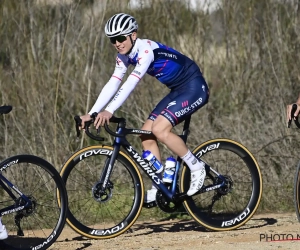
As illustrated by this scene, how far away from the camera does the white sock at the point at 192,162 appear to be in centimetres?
748

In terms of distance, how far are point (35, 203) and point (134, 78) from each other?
144cm

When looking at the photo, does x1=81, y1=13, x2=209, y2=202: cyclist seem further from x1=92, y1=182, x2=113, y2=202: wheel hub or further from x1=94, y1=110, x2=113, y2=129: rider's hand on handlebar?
x1=92, y1=182, x2=113, y2=202: wheel hub

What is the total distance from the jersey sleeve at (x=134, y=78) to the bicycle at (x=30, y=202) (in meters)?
0.81

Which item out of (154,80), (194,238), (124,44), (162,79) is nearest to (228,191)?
(194,238)

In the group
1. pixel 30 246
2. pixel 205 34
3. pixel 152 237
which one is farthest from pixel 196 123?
pixel 30 246

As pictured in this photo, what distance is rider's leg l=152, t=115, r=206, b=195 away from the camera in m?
7.32

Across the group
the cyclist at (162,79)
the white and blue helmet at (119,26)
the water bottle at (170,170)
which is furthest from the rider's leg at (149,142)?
the white and blue helmet at (119,26)

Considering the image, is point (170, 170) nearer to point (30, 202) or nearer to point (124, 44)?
point (124, 44)

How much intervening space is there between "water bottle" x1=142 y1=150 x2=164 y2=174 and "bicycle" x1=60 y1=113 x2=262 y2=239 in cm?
4

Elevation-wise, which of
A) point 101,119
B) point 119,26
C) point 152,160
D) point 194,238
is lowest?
point 194,238

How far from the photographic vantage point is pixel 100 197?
287 inches

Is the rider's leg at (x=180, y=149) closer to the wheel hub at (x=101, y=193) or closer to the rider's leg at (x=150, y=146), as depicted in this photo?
the rider's leg at (x=150, y=146)

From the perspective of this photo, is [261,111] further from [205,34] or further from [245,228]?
[245,228]

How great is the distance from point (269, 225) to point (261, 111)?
2.84 m
